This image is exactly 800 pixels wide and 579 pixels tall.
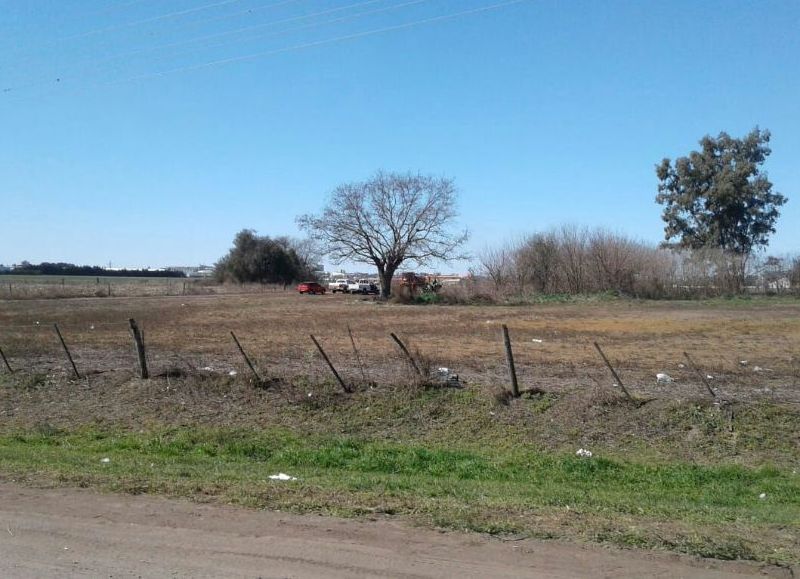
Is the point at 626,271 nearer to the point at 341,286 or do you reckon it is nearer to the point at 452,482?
the point at 341,286

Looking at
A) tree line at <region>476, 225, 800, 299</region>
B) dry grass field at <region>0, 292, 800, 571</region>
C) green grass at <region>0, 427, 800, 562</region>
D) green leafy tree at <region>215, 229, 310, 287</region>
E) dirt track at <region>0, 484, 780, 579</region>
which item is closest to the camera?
dirt track at <region>0, 484, 780, 579</region>

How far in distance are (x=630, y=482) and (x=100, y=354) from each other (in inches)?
655

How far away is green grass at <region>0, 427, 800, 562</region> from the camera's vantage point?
7.13 meters

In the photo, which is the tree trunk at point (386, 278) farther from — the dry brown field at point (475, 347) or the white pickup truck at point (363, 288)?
the dry brown field at point (475, 347)

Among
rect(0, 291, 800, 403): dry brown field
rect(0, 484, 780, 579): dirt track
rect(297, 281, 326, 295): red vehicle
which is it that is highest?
rect(297, 281, 326, 295): red vehicle

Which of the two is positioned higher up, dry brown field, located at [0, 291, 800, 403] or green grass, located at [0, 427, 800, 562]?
dry brown field, located at [0, 291, 800, 403]

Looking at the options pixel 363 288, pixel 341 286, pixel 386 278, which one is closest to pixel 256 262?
pixel 341 286

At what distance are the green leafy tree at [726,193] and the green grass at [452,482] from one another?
71226mm

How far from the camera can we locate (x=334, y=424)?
580 inches

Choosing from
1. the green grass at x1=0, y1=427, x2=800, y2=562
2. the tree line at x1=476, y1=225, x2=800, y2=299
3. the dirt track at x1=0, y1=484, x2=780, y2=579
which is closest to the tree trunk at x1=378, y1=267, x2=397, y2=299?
the tree line at x1=476, y1=225, x2=800, y2=299

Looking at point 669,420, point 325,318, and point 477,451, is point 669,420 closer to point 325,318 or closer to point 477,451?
point 477,451

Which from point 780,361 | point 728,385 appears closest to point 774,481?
point 728,385

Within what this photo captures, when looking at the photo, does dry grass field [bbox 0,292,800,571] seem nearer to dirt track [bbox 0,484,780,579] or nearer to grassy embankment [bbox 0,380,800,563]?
grassy embankment [bbox 0,380,800,563]

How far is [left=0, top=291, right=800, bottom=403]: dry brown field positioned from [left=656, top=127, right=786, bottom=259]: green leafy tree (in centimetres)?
3858
